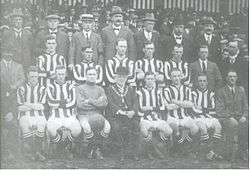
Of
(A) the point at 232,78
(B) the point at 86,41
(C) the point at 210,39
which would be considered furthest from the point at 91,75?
(A) the point at 232,78

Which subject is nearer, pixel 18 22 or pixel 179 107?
pixel 18 22

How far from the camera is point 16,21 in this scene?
464 centimetres

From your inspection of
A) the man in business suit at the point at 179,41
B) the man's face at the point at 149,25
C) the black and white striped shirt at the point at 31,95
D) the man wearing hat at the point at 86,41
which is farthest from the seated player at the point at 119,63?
the black and white striped shirt at the point at 31,95

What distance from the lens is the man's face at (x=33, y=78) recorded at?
4.65 meters

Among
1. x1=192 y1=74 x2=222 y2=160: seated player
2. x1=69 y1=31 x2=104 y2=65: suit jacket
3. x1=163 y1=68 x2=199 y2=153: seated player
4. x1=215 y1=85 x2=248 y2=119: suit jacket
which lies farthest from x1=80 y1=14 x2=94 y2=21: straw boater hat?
x1=215 y1=85 x2=248 y2=119: suit jacket

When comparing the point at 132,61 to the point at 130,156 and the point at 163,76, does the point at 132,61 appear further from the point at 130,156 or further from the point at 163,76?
the point at 130,156

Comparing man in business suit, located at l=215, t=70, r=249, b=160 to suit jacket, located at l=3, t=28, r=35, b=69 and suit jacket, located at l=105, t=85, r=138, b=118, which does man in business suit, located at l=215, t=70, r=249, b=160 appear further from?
suit jacket, located at l=3, t=28, r=35, b=69

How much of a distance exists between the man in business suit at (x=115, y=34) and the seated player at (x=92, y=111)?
233 millimetres

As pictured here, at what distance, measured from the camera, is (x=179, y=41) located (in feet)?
16.1

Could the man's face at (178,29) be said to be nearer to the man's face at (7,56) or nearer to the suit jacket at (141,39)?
the suit jacket at (141,39)

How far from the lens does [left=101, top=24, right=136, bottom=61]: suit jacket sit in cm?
480

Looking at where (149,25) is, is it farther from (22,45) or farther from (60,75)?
(22,45)

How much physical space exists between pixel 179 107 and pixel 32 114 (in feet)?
4.38

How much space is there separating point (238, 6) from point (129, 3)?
1.03 metres
